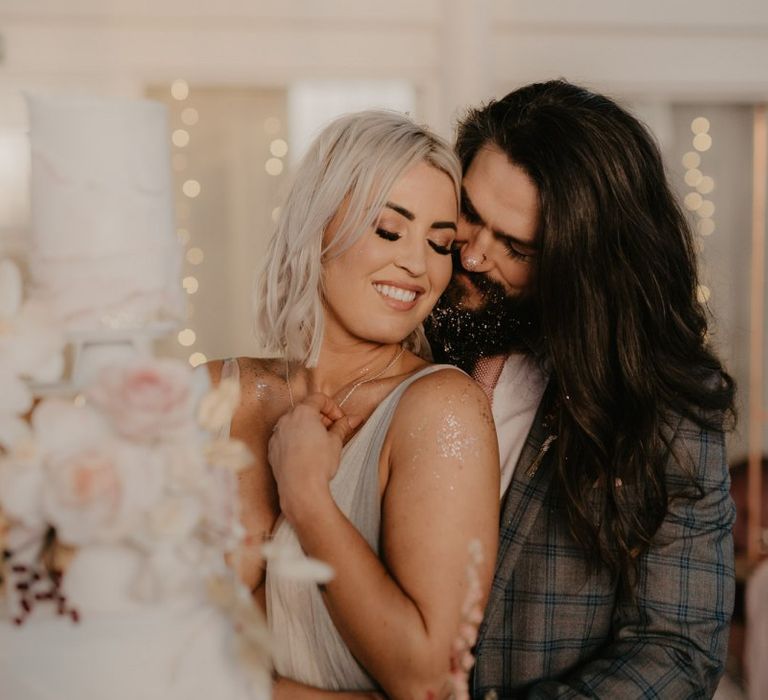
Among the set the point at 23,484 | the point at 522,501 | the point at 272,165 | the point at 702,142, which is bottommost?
the point at 522,501

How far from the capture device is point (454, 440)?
1437 mm

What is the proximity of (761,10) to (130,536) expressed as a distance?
3973 millimetres

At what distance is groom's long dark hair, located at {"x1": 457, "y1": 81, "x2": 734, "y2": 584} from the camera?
1.71m

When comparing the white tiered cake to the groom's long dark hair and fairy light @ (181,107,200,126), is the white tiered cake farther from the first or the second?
fairy light @ (181,107,200,126)

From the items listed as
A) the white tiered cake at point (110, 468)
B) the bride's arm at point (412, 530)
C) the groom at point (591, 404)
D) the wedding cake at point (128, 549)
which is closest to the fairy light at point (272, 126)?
the groom at point (591, 404)

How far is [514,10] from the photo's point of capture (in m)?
3.84

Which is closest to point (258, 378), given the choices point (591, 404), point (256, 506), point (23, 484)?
point (256, 506)

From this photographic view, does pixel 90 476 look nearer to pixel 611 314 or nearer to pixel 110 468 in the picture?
pixel 110 468

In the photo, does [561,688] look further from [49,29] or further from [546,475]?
[49,29]

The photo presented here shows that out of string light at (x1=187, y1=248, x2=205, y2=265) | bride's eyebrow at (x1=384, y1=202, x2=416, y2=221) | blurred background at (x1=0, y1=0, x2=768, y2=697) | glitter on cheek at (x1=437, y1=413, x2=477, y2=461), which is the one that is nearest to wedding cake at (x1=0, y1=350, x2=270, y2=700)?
glitter on cheek at (x1=437, y1=413, x2=477, y2=461)

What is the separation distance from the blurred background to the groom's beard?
1907 mm

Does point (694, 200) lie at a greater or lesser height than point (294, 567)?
greater

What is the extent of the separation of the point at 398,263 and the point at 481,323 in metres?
0.35

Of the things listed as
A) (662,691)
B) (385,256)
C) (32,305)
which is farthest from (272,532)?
(32,305)
